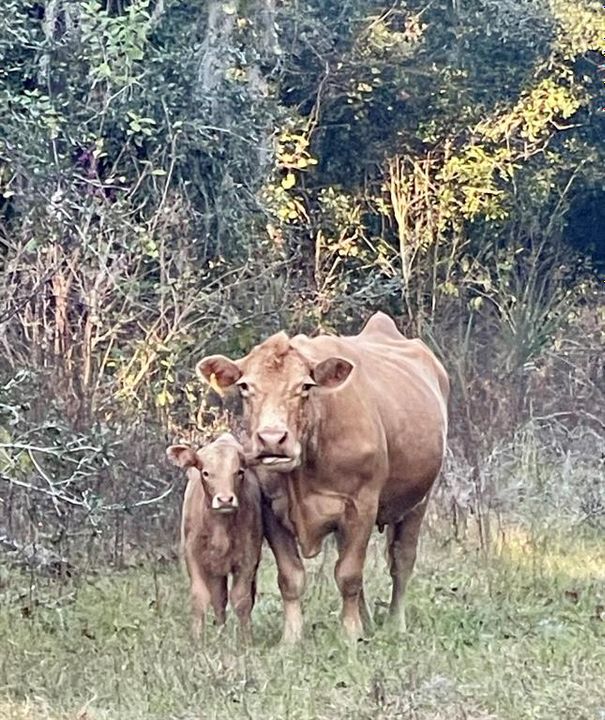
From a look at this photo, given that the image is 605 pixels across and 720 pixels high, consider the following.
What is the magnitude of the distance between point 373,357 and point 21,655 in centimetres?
290

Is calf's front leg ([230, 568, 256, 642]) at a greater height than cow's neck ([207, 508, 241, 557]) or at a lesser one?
lesser

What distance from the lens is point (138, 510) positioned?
10.9 m

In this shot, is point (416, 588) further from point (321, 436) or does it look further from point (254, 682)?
point (254, 682)

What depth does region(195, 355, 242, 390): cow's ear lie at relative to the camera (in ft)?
27.4

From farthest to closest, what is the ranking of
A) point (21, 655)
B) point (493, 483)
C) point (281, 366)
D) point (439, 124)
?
1. point (439, 124)
2. point (493, 483)
3. point (281, 366)
4. point (21, 655)

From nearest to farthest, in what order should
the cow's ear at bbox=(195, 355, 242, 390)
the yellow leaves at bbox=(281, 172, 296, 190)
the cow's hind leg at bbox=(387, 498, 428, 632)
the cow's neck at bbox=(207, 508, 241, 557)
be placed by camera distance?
the cow's ear at bbox=(195, 355, 242, 390) → the cow's neck at bbox=(207, 508, 241, 557) → the cow's hind leg at bbox=(387, 498, 428, 632) → the yellow leaves at bbox=(281, 172, 296, 190)

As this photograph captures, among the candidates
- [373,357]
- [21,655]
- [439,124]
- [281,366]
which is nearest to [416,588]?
[373,357]

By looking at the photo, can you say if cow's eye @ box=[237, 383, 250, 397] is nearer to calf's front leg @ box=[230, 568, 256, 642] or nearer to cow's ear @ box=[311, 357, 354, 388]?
cow's ear @ box=[311, 357, 354, 388]

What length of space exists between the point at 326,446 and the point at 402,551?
4.94ft

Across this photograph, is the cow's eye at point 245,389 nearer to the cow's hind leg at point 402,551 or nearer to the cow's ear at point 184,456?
the cow's ear at point 184,456

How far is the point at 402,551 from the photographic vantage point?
383 inches

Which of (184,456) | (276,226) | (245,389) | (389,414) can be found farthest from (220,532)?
(276,226)

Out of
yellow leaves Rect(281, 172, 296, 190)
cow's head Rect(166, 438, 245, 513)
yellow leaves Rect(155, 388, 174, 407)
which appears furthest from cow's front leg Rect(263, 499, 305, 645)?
yellow leaves Rect(281, 172, 296, 190)

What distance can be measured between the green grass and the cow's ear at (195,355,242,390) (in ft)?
3.87
